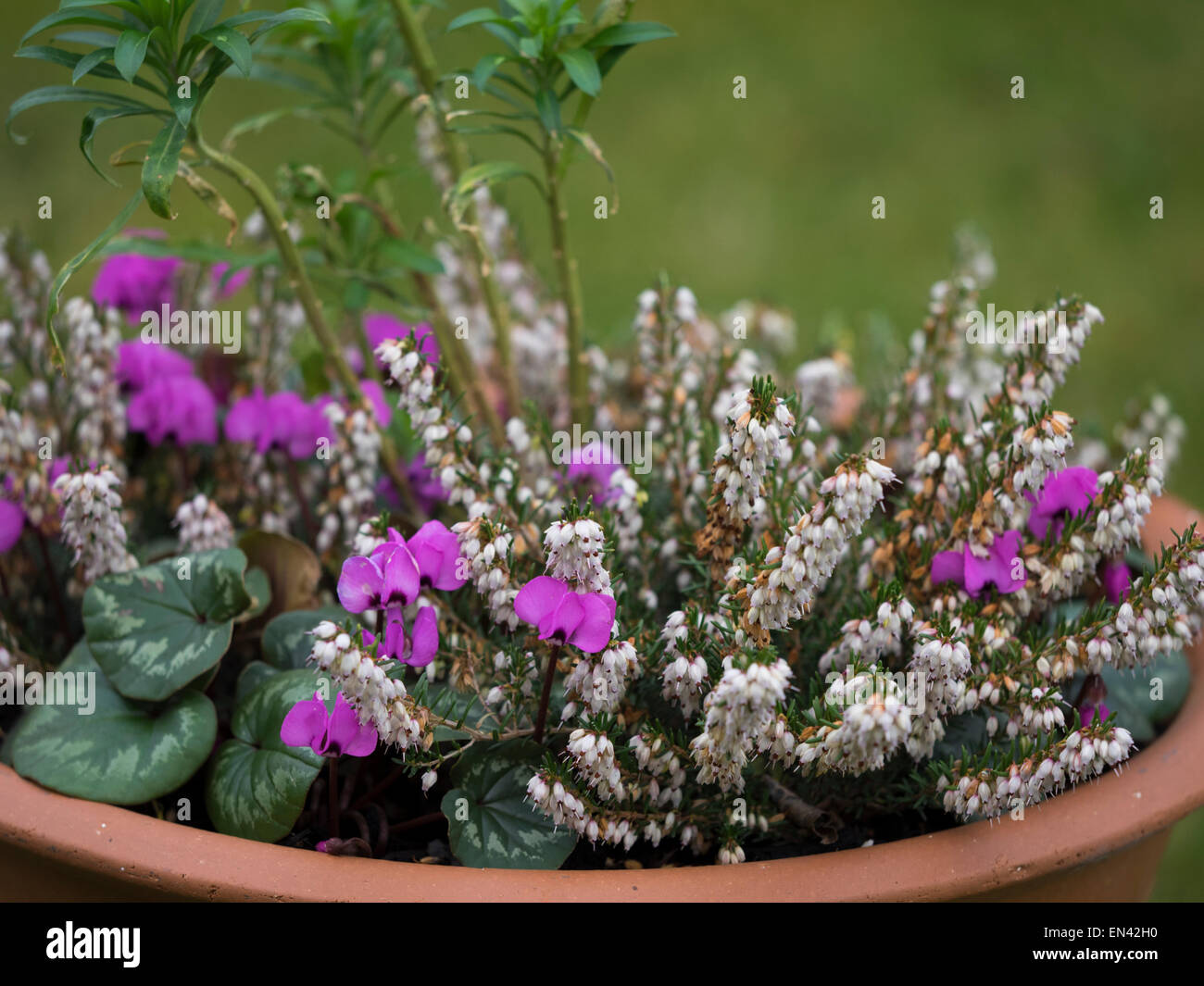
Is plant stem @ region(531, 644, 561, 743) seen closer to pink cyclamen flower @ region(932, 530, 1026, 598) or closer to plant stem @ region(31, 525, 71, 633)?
pink cyclamen flower @ region(932, 530, 1026, 598)

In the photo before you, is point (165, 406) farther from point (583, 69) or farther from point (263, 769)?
point (583, 69)

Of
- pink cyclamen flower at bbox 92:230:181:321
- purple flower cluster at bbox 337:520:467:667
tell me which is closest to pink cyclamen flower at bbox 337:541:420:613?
purple flower cluster at bbox 337:520:467:667

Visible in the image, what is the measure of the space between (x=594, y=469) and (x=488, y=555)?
0.37 metres

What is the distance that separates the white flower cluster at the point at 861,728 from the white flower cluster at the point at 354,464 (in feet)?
2.17

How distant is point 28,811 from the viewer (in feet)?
3.79

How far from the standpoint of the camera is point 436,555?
1.15 metres

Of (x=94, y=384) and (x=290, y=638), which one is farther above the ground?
(x=94, y=384)

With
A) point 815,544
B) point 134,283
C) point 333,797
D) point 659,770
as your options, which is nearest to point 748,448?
point 815,544

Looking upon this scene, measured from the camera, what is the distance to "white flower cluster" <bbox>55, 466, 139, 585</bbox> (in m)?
1.26

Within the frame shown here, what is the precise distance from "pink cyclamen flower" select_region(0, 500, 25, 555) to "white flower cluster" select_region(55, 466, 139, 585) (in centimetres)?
9

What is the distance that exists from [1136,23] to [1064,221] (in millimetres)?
1436

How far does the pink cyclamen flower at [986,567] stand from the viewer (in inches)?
48.1

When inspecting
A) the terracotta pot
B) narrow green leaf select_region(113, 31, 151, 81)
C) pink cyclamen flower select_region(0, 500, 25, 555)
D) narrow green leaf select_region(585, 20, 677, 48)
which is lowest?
the terracotta pot
